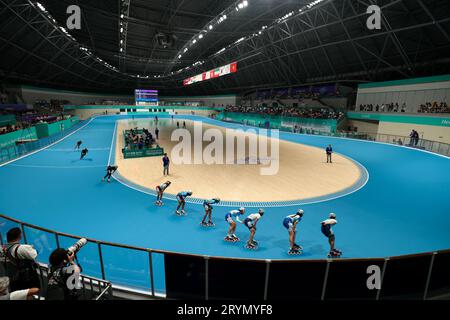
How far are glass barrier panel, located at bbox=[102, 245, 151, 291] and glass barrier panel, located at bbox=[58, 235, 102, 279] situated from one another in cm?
21

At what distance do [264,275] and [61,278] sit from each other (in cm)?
333

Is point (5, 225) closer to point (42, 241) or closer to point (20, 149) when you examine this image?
point (42, 241)

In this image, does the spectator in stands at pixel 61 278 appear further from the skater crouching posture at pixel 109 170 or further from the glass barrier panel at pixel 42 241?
the skater crouching posture at pixel 109 170

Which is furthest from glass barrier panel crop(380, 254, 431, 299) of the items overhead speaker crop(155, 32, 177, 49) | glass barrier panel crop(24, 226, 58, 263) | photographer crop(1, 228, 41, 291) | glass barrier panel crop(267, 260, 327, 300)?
overhead speaker crop(155, 32, 177, 49)

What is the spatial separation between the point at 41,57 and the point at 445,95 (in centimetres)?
5354

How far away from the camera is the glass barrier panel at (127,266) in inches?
191

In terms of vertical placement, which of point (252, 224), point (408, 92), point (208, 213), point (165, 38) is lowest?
point (208, 213)

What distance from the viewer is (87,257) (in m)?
5.19

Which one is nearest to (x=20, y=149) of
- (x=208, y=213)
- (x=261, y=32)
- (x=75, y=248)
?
(x=208, y=213)

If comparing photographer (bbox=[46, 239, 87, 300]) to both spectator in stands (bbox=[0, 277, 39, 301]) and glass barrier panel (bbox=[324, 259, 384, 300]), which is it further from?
glass barrier panel (bbox=[324, 259, 384, 300])

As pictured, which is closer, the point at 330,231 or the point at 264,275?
the point at 264,275

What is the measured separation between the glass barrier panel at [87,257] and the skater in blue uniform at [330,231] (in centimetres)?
591
